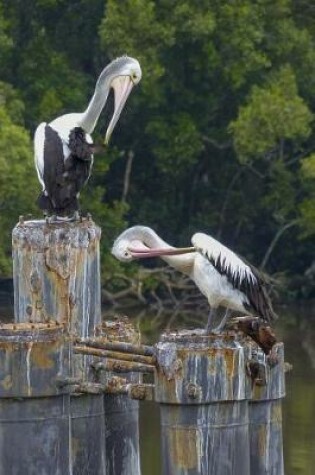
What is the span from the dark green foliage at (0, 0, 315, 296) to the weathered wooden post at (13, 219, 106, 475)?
848 inches

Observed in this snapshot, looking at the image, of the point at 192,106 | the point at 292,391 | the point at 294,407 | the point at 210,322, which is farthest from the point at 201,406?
the point at 192,106

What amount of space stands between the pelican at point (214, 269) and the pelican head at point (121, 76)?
1.58 metres

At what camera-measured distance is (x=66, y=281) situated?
35.4 ft

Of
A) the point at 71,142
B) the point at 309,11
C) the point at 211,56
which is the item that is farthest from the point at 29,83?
the point at 71,142

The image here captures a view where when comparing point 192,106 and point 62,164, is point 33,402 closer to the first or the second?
point 62,164

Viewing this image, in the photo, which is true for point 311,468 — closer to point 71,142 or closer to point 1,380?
point 71,142

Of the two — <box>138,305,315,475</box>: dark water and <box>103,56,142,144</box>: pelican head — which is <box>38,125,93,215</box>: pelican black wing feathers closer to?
<box>103,56,142,144</box>: pelican head

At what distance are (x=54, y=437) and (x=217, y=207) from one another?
2782 cm

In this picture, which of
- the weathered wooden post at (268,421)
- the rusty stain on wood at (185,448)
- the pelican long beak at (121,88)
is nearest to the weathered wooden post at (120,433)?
the weathered wooden post at (268,421)

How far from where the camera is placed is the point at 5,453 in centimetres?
984

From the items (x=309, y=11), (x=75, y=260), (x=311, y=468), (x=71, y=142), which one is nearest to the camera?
(x=75, y=260)

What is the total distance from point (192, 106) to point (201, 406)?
27232mm

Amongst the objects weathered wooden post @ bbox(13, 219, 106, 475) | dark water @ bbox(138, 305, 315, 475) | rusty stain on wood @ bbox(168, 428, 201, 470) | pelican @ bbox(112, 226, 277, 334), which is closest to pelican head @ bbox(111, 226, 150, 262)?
pelican @ bbox(112, 226, 277, 334)

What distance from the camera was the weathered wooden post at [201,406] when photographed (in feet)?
32.7
